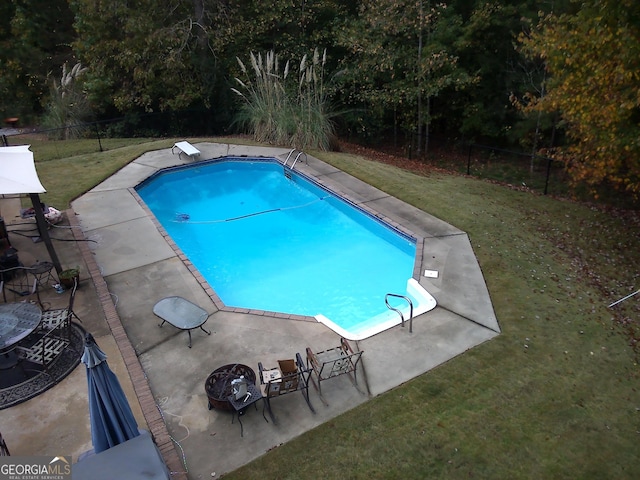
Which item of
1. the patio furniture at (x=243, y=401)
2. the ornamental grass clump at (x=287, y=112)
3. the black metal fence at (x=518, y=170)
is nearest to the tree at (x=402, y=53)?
the ornamental grass clump at (x=287, y=112)

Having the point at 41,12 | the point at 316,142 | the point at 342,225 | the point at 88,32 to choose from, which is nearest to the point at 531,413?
the point at 342,225

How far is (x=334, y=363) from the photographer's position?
216 inches

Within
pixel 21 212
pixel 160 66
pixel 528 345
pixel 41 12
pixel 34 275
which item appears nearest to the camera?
pixel 528 345

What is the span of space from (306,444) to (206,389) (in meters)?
1.27

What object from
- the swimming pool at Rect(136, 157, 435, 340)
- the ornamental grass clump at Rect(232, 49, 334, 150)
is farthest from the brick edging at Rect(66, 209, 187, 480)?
the ornamental grass clump at Rect(232, 49, 334, 150)


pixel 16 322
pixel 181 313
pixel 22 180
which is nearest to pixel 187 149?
pixel 22 180

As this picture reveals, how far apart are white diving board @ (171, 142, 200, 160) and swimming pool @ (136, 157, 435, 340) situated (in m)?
0.39

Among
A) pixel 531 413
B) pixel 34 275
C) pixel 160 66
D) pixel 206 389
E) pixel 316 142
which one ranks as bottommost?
pixel 531 413

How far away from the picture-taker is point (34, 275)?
7.26m

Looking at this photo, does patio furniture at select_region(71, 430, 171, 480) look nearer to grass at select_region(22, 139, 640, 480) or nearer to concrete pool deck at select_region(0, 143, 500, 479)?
concrete pool deck at select_region(0, 143, 500, 479)

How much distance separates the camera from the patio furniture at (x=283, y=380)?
5.09 meters

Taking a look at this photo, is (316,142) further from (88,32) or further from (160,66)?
(88,32)

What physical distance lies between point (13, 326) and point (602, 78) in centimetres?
995

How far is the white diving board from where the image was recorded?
526 inches
